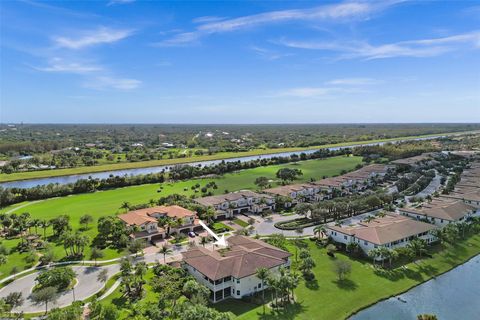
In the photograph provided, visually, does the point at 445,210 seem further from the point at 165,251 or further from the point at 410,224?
the point at 165,251

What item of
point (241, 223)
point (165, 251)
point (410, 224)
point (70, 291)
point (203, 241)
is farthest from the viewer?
point (241, 223)

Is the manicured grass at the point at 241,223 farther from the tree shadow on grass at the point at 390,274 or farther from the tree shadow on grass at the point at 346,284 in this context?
the tree shadow on grass at the point at 390,274

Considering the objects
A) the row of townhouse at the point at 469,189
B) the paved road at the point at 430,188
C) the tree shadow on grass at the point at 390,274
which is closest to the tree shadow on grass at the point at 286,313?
the tree shadow on grass at the point at 390,274

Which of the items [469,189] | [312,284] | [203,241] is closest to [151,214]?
[203,241]

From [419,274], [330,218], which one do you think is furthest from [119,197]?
[419,274]

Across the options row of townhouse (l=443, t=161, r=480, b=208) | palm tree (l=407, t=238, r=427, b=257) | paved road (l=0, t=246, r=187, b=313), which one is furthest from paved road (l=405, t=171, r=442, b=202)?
paved road (l=0, t=246, r=187, b=313)

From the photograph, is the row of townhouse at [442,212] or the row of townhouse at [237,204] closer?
the row of townhouse at [442,212]

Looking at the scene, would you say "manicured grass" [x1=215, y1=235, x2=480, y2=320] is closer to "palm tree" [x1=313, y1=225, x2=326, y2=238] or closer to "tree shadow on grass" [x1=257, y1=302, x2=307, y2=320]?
"tree shadow on grass" [x1=257, y1=302, x2=307, y2=320]
